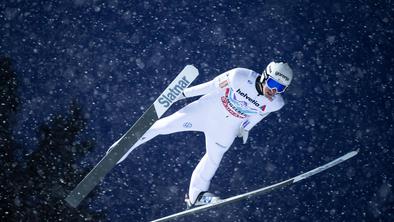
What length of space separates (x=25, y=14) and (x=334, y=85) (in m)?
4.21

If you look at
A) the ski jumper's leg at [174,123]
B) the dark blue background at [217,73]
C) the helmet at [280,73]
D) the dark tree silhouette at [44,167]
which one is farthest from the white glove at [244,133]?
the dark tree silhouette at [44,167]

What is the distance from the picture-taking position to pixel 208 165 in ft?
17.8

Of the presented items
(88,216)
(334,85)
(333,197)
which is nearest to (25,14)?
(88,216)

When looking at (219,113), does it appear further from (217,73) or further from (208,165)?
(217,73)

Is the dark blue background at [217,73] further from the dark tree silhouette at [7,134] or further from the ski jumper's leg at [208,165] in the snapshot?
the ski jumper's leg at [208,165]

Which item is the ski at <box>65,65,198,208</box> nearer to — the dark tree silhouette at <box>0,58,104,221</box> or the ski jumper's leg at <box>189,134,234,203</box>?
the ski jumper's leg at <box>189,134,234,203</box>

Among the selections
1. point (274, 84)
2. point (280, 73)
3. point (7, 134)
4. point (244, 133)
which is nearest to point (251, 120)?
point (244, 133)

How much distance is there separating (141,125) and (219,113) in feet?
2.70

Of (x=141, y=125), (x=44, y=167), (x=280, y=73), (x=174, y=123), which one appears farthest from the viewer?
(x=44, y=167)

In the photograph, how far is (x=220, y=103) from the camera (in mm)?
5141

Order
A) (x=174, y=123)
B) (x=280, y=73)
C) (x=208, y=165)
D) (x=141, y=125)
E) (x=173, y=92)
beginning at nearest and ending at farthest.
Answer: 1. (x=280, y=73)
2. (x=173, y=92)
3. (x=141, y=125)
4. (x=174, y=123)
5. (x=208, y=165)

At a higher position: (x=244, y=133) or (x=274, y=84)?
(x=274, y=84)

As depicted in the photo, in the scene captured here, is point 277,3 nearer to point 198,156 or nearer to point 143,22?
point 143,22

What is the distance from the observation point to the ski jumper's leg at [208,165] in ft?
17.5
